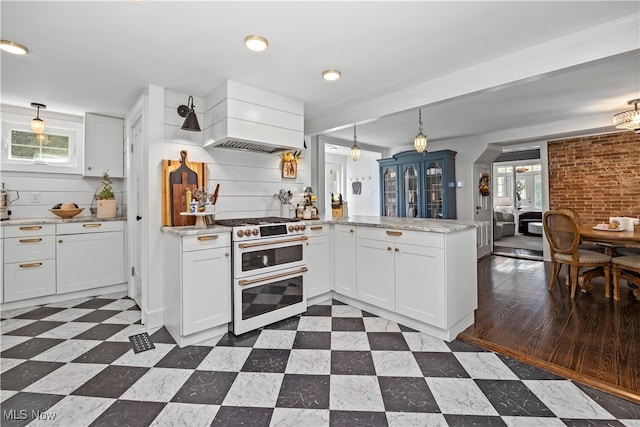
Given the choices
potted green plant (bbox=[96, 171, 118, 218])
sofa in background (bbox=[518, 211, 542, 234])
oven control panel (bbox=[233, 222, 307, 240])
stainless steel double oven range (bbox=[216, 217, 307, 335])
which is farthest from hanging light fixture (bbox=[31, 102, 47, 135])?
sofa in background (bbox=[518, 211, 542, 234])

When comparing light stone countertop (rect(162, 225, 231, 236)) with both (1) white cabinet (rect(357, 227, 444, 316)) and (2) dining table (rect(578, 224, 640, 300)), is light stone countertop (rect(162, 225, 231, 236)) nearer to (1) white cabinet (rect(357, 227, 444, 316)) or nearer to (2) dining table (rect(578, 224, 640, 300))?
(1) white cabinet (rect(357, 227, 444, 316))

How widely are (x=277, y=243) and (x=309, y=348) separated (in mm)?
920

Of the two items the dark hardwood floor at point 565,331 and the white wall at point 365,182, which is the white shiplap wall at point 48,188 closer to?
the dark hardwood floor at point 565,331

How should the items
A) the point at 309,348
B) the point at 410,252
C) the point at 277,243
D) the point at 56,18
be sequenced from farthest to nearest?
the point at 277,243, the point at 410,252, the point at 309,348, the point at 56,18

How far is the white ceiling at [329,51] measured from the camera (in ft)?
5.48

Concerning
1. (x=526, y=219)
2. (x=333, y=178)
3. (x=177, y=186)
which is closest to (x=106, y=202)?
(x=177, y=186)

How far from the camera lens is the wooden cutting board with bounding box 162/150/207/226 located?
8.66 ft

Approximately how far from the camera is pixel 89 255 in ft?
10.9

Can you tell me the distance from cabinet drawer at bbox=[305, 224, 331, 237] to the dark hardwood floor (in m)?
1.55

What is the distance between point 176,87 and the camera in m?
2.68

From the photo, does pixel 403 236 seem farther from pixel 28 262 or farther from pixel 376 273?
pixel 28 262

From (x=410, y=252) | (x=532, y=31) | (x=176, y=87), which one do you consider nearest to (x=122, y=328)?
(x=176, y=87)

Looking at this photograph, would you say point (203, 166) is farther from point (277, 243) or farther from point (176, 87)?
point (277, 243)

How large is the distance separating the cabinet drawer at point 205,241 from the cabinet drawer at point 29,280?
2.09 m
